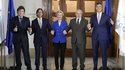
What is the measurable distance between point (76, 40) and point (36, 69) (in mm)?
1249

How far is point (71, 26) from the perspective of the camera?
24.6 feet

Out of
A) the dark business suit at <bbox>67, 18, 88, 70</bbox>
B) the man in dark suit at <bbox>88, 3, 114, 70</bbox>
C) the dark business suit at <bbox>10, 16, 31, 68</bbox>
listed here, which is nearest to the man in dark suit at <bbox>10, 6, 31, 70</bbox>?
the dark business suit at <bbox>10, 16, 31, 68</bbox>

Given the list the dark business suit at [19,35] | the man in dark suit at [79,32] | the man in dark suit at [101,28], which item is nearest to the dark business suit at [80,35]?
the man in dark suit at [79,32]

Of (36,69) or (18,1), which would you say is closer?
(36,69)

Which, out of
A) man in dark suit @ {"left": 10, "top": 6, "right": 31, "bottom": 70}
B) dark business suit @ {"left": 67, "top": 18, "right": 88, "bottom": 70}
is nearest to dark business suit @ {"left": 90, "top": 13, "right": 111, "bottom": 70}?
dark business suit @ {"left": 67, "top": 18, "right": 88, "bottom": 70}

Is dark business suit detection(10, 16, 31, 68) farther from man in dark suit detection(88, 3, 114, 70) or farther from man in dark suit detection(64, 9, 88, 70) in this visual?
man in dark suit detection(88, 3, 114, 70)

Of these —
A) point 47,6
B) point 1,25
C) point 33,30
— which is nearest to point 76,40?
point 33,30

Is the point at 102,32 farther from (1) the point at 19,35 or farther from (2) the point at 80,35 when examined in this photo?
(1) the point at 19,35

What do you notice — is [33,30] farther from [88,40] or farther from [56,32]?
[88,40]

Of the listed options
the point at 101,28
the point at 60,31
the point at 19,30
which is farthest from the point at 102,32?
the point at 19,30

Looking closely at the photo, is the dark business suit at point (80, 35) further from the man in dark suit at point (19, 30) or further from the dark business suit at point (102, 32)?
the man in dark suit at point (19, 30)

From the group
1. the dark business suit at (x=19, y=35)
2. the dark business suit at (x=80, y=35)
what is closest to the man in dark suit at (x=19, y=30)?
the dark business suit at (x=19, y=35)

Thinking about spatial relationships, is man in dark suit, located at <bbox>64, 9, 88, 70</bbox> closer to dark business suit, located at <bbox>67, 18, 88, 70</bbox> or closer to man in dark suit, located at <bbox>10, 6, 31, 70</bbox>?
dark business suit, located at <bbox>67, 18, 88, 70</bbox>

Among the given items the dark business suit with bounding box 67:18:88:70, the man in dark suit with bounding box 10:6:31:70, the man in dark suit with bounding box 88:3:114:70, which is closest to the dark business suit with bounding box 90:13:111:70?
the man in dark suit with bounding box 88:3:114:70
